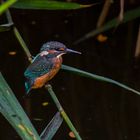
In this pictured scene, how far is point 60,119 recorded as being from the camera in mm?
1205

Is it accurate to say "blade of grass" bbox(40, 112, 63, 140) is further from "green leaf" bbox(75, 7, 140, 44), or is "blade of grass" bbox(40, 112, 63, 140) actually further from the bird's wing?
"green leaf" bbox(75, 7, 140, 44)

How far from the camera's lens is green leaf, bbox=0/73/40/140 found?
41.2 inches

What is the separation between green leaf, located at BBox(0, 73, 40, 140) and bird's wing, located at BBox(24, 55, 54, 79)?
219 mm

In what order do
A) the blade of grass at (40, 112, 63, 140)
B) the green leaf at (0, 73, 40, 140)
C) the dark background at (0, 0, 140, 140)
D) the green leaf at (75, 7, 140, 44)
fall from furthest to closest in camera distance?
1. the green leaf at (75, 7, 140, 44)
2. the dark background at (0, 0, 140, 140)
3. the blade of grass at (40, 112, 63, 140)
4. the green leaf at (0, 73, 40, 140)

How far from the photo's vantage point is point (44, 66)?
1.36 meters

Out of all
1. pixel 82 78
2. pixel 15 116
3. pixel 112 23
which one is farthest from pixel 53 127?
pixel 112 23

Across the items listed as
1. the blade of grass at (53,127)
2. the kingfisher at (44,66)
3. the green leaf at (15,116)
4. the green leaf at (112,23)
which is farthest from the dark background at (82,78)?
the green leaf at (15,116)

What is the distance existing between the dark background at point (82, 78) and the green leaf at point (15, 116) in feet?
5.24

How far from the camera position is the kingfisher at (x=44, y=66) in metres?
1.32

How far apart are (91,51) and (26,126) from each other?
8.37 ft

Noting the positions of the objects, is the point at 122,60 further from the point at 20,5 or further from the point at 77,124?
the point at 20,5

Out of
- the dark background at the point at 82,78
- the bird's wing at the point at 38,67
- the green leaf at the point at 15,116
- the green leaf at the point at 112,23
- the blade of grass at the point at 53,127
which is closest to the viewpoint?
the green leaf at the point at 15,116

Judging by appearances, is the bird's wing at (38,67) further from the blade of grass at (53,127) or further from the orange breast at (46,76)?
the blade of grass at (53,127)

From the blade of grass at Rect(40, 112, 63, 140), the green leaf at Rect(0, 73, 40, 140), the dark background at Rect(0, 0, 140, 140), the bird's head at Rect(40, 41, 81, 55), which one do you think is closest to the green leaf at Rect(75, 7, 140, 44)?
the dark background at Rect(0, 0, 140, 140)
